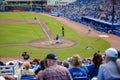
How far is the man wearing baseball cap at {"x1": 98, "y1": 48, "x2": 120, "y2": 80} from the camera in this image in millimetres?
5520

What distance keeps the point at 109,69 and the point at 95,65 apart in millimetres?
1815

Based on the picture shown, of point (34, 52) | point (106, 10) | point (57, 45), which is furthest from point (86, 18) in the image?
point (34, 52)

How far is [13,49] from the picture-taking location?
26812 millimetres

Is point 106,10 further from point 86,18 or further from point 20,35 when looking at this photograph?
point 20,35

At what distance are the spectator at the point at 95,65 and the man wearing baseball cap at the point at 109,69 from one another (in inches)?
59.9

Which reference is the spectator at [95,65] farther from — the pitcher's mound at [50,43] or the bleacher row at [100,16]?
the bleacher row at [100,16]

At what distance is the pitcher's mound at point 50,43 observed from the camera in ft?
92.7

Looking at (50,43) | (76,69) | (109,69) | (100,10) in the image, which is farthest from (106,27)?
(109,69)

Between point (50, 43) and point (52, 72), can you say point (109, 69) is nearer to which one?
point (52, 72)

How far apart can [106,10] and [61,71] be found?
163 feet

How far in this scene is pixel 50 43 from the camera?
1174 inches

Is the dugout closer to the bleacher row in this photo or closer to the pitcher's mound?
the bleacher row

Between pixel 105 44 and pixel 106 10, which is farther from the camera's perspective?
pixel 106 10

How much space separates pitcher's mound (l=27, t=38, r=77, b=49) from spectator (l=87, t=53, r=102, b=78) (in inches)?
799
